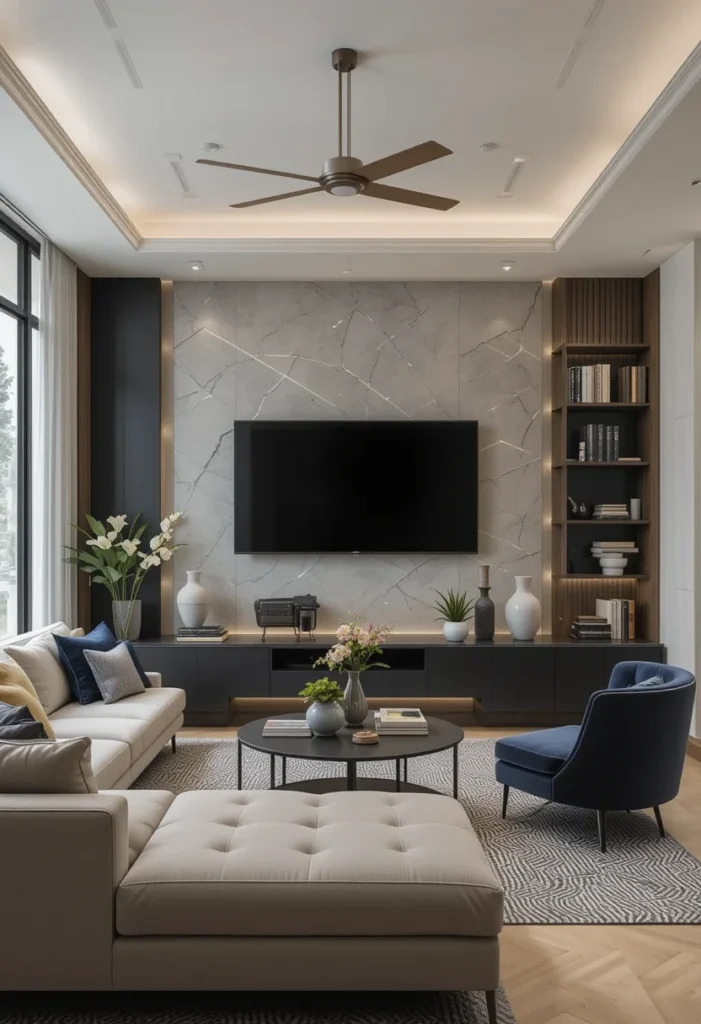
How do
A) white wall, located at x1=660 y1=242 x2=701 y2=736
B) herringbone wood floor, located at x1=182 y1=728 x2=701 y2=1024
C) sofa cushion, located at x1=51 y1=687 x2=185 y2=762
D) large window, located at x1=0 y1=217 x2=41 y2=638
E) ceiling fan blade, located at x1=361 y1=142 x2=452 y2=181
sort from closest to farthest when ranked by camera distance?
herringbone wood floor, located at x1=182 y1=728 x2=701 y2=1024, ceiling fan blade, located at x1=361 y1=142 x2=452 y2=181, sofa cushion, located at x1=51 y1=687 x2=185 y2=762, large window, located at x1=0 y1=217 x2=41 y2=638, white wall, located at x1=660 y1=242 x2=701 y2=736

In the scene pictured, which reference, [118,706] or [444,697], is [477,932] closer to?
[118,706]

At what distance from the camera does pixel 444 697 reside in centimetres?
589

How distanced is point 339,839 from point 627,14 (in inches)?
121

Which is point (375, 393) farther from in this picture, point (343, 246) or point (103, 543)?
point (103, 543)

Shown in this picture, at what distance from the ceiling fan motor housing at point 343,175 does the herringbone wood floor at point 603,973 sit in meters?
2.71

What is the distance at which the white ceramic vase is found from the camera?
5805 millimetres

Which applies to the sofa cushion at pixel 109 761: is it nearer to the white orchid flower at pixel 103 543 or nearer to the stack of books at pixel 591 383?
the white orchid flower at pixel 103 543

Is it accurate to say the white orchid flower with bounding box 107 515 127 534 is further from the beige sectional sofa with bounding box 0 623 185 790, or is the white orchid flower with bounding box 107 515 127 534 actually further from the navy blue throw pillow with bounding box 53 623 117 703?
the navy blue throw pillow with bounding box 53 623 117 703

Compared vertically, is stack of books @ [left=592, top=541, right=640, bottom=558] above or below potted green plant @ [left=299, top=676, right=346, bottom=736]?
above

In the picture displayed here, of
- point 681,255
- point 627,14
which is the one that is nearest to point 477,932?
point 627,14

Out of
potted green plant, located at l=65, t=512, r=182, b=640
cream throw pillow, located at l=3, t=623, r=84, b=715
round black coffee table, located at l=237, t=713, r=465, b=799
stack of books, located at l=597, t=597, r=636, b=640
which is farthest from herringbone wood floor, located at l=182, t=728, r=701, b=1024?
potted green plant, located at l=65, t=512, r=182, b=640

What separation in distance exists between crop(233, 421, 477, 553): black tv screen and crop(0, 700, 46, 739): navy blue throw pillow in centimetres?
344

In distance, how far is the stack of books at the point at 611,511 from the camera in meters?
5.94

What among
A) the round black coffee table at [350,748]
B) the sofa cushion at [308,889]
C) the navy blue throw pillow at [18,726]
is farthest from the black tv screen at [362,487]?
the sofa cushion at [308,889]
